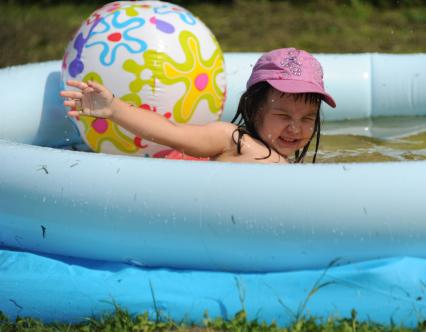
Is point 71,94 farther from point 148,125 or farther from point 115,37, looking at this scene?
point 115,37

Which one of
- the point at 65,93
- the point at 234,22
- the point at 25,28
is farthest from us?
the point at 234,22

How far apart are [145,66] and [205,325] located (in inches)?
47.6

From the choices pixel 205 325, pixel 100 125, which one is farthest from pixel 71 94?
pixel 205 325

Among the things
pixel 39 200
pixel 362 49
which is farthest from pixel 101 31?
pixel 362 49

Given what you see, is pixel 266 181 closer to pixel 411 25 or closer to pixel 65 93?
pixel 65 93

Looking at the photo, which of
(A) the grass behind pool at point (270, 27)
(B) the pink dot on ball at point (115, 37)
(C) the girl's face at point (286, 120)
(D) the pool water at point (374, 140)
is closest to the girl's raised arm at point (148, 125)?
(C) the girl's face at point (286, 120)

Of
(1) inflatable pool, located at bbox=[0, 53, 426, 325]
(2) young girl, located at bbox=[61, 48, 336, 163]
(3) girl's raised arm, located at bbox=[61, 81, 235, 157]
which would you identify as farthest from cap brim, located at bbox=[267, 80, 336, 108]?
(1) inflatable pool, located at bbox=[0, 53, 426, 325]

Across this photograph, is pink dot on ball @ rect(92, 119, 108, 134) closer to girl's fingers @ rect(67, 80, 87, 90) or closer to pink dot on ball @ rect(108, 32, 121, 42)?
pink dot on ball @ rect(108, 32, 121, 42)

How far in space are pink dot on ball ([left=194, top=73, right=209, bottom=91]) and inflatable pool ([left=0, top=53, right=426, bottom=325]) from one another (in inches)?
33.2

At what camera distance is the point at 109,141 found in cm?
357

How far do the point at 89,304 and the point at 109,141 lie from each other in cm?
96

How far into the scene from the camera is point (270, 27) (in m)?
8.59

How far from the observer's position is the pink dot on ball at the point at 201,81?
11.7 ft

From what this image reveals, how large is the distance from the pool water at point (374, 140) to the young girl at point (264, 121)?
0.71 meters
